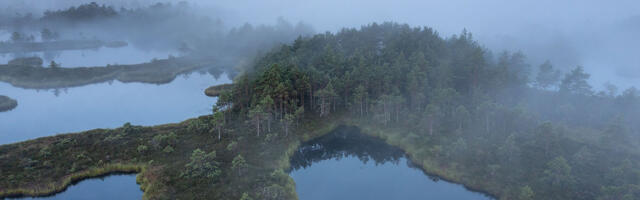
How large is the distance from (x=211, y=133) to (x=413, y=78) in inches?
1671

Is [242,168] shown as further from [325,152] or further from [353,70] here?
[353,70]

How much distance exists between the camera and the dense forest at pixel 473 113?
50.8m

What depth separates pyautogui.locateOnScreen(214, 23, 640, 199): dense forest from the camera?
5075cm

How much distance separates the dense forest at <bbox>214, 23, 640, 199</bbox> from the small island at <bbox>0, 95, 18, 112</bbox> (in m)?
60.0

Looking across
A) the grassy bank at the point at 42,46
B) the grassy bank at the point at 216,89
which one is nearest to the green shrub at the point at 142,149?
the grassy bank at the point at 216,89

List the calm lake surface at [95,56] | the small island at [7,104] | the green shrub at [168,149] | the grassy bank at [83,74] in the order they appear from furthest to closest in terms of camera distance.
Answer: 1. the calm lake surface at [95,56]
2. the grassy bank at [83,74]
3. the small island at [7,104]
4. the green shrub at [168,149]

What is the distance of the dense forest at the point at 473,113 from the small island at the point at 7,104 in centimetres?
6003

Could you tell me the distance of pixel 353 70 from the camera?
80625 millimetres

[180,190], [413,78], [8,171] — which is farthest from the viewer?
[413,78]

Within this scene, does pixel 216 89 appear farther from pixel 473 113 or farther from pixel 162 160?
pixel 473 113

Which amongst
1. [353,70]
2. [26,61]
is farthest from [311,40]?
[26,61]

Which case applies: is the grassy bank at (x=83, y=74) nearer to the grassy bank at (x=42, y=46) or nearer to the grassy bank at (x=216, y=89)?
the grassy bank at (x=216, y=89)

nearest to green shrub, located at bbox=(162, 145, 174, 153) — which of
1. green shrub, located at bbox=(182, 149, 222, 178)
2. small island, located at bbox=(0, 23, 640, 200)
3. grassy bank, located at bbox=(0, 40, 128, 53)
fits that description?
small island, located at bbox=(0, 23, 640, 200)

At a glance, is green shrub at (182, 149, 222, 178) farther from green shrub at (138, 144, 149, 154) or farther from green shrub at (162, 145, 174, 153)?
green shrub at (138, 144, 149, 154)
